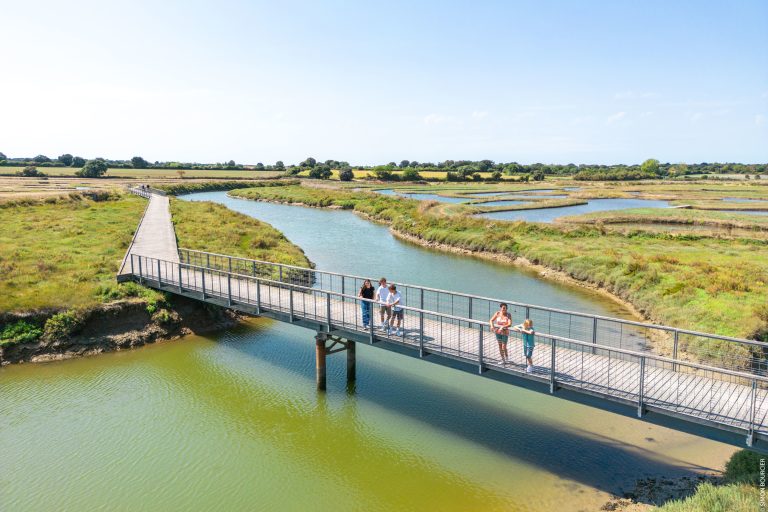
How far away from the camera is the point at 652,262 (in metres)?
32.2

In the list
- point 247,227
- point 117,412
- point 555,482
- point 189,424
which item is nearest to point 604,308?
point 555,482

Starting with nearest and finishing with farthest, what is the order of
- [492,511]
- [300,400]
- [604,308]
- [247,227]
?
1. [492,511]
2. [300,400]
3. [604,308]
4. [247,227]

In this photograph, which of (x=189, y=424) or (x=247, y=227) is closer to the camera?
(x=189, y=424)

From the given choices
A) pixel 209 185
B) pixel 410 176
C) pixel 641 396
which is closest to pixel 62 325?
pixel 641 396

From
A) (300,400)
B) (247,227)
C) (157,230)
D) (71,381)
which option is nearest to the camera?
(300,400)

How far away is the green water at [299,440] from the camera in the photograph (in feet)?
42.8

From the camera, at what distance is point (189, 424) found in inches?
647

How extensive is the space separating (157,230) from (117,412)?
2483 centimetres

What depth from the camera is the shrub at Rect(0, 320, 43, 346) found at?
20.6 meters

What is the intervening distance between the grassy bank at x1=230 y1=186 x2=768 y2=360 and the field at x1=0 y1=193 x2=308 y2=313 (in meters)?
16.9

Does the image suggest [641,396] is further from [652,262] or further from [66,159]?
[66,159]

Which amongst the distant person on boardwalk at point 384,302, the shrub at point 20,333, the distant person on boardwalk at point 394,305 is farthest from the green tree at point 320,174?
the distant person on boardwalk at point 394,305

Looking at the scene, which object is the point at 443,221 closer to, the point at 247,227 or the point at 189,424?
the point at 247,227

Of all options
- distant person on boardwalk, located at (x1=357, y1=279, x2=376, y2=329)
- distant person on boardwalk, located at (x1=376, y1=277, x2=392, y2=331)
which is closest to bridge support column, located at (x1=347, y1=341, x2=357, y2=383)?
distant person on boardwalk, located at (x1=357, y1=279, x2=376, y2=329)
